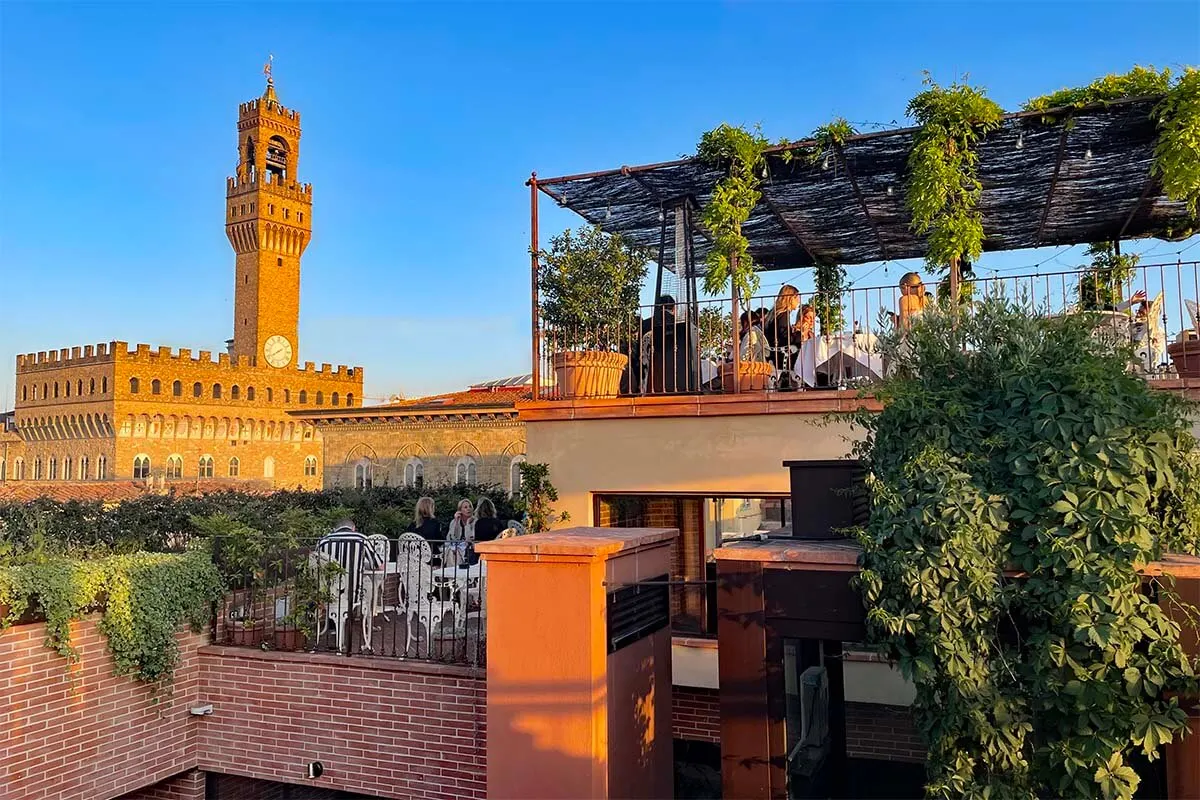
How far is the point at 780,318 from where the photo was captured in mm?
8672

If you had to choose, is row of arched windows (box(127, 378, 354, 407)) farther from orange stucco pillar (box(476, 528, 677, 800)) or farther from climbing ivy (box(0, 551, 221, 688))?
orange stucco pillar (box(476, 528, 677, 800))

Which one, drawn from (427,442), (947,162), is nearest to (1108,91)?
(947,162)

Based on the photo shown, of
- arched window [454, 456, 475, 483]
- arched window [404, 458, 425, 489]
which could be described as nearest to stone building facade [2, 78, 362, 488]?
arched window [404, 458, 425, 489]

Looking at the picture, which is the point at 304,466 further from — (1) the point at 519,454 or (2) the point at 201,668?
(2) the point at 201,668

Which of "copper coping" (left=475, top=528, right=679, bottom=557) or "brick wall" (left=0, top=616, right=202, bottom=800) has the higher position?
"copper coping" (left=475, top=528, right=679, bottom=557)

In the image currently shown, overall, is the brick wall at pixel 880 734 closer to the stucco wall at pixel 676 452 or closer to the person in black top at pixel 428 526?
the stucco wall at pixel 676 452

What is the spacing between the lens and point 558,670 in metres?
4.00

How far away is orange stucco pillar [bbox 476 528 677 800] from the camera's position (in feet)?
13.0

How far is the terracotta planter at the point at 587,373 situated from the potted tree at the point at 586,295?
0.01 m

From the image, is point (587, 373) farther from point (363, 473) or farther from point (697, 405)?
point (363, 473)

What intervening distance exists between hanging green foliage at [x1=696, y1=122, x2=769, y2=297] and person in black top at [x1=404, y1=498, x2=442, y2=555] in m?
3.93

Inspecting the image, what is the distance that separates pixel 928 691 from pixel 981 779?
370 millimetres

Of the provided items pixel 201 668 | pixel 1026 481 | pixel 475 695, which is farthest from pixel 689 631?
pixel 1026 481

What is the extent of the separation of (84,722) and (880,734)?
7.03m
